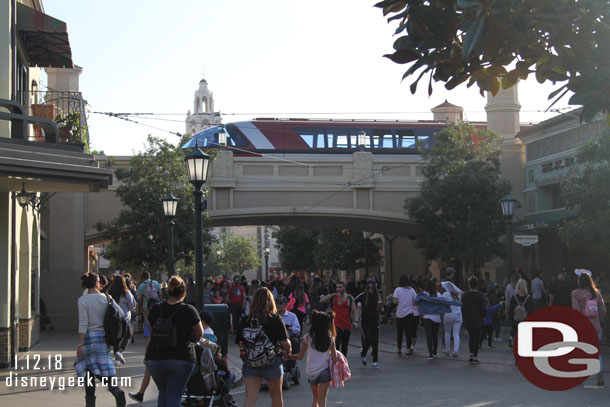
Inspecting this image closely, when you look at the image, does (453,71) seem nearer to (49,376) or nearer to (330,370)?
(330,370)

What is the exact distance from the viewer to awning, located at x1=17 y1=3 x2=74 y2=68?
16.1 m

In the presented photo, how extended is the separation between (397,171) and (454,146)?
285cm

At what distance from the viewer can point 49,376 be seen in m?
13.9

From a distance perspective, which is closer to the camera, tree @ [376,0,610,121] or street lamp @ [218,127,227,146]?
tree @ [376,0,610,121]

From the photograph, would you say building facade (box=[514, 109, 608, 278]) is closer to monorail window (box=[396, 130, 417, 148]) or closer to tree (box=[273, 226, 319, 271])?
monorail window (box=[396, 130, 417, 148])

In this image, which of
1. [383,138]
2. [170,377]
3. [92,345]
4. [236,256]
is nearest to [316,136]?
[383,138]

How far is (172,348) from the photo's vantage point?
318 inches

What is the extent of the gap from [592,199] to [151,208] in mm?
13683

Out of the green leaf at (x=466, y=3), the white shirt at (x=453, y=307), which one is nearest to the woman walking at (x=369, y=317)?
the white shirt at (x=453, y=307)

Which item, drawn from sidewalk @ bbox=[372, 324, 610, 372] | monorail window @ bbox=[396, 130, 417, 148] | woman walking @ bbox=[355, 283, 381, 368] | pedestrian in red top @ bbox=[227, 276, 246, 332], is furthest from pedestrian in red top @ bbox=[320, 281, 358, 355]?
monorail window @ bbox=[396, 130, 417, 148]

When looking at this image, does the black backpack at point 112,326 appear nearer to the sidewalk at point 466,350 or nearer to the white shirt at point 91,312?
the white shirt at point 91,312

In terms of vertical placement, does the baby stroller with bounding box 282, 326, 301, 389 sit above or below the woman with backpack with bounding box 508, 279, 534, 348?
below

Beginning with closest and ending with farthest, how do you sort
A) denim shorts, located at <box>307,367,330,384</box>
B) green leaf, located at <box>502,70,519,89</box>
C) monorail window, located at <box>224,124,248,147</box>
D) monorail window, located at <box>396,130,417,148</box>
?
green leaf, located at <box>502,70,519,89</box>, denim shorts, located at <box>307,367,330,384</box>, monorail window, located at <box>224,124,248,147</box>, monorail window, located at <box>396,130,417,148</box>

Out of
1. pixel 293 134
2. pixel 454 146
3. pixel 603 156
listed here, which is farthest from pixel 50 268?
pixel 603 156
